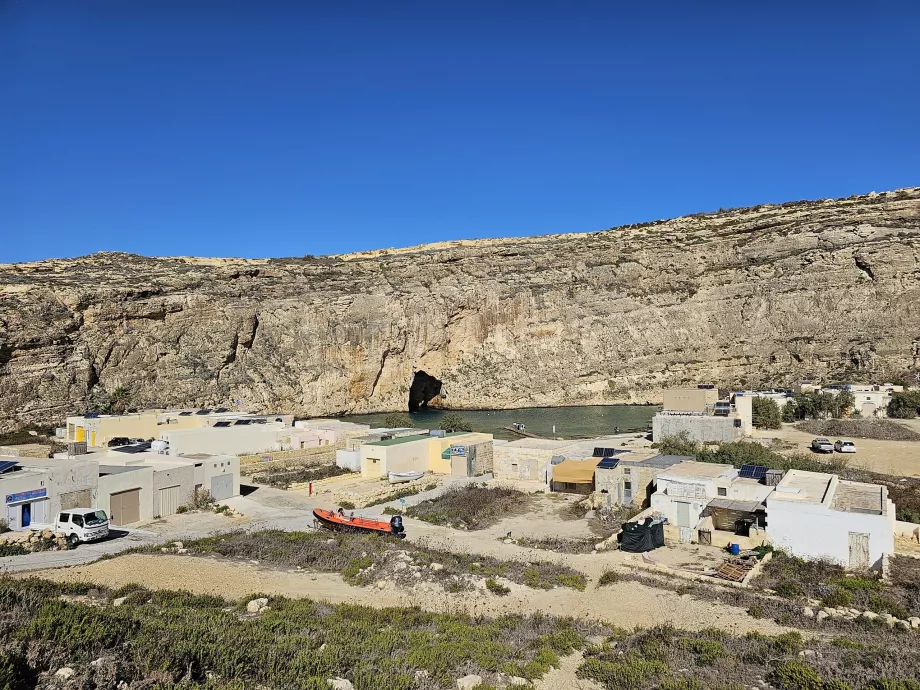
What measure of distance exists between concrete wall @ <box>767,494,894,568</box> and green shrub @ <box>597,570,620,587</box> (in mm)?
4960

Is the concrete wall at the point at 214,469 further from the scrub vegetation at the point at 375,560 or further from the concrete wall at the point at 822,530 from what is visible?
the concrete wall at the point at 822,530

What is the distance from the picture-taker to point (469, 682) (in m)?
7.77

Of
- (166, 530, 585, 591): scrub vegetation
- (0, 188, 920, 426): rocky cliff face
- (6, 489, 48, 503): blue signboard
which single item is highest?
(0, 188, 920, 426): rocky cliff face

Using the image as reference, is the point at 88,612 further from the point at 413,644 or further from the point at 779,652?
the point at 779,652

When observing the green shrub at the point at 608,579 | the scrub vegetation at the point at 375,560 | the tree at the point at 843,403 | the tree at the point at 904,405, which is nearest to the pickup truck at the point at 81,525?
the scrub vegetation at the point at 375,560

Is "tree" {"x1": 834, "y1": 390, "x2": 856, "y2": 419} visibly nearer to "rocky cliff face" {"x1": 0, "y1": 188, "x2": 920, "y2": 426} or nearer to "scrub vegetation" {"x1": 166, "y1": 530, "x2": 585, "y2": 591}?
"rocky cliff face" {"x1": 0, "y1": 188, "x2": 920, "y2": 426}

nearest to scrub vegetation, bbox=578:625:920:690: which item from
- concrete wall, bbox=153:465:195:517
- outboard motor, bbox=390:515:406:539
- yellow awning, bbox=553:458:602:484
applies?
outboard motor, bbox=390:515:406:539

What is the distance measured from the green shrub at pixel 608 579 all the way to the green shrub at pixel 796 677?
458 cm

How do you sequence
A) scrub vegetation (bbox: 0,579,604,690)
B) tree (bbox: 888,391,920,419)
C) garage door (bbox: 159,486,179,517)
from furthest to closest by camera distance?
tree (bbox: 888,391,920,419)
garage door (bbox: 159,486,179,517)
scrub vegetation (bbox: 0,579,604,690)

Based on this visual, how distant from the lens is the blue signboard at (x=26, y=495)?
16750 mm

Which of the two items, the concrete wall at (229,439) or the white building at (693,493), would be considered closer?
the white building at (693,493)

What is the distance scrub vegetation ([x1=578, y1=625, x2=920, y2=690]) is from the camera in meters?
7.53

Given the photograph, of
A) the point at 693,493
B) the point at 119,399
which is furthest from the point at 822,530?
the point at 119,399

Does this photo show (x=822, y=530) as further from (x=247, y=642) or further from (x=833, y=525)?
(x=247, y=642)
